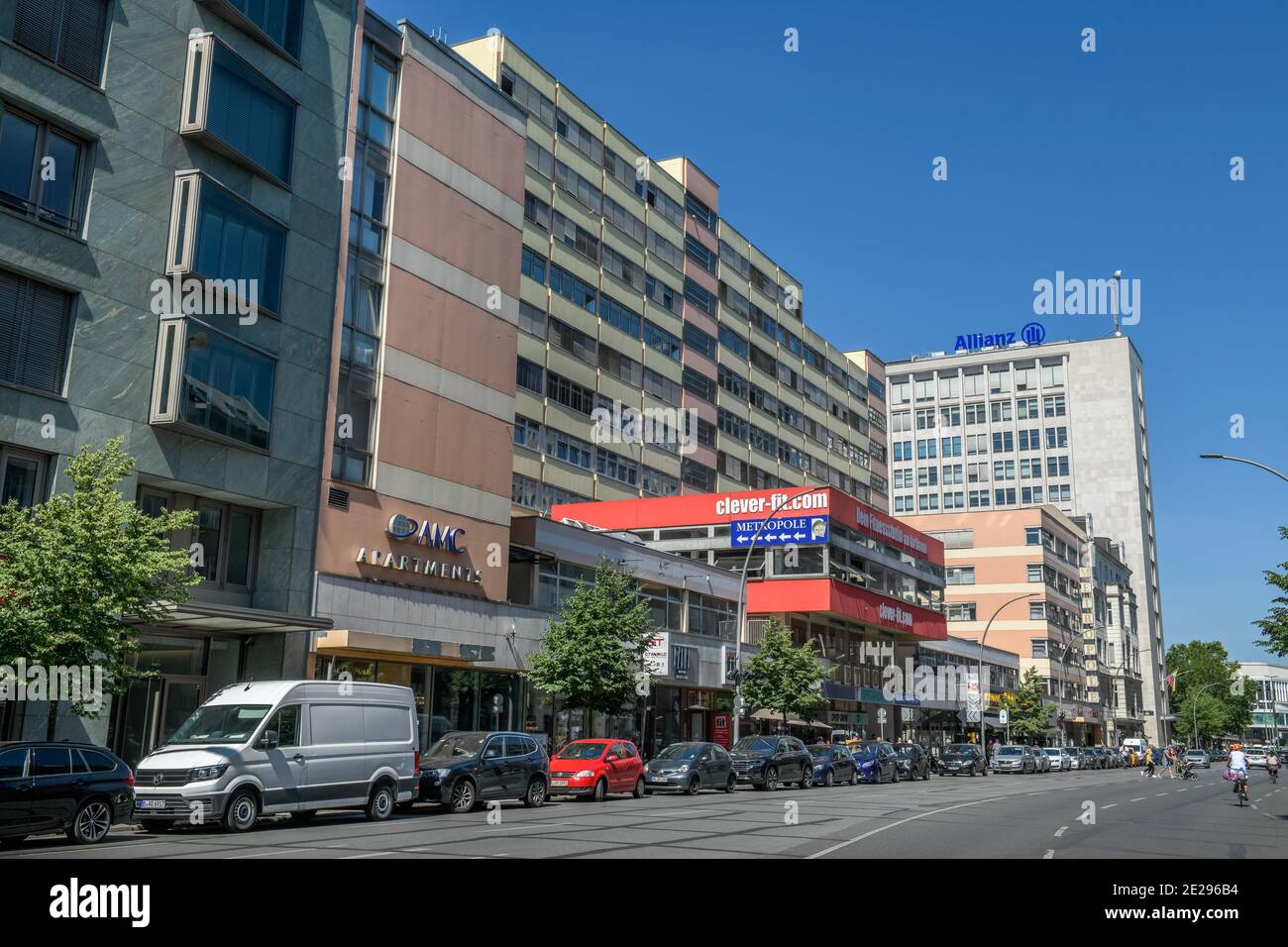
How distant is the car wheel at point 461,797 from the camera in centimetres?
2292

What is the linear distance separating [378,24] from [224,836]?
25027mm

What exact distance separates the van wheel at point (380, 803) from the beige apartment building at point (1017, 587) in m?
84.5

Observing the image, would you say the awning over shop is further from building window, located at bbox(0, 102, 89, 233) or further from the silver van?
building window, located at bbox(0, 102, 89, 233)

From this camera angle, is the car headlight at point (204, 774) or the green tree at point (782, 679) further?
the green tree at point (782, 679)

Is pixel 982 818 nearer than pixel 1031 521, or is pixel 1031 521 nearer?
pixel 982 818

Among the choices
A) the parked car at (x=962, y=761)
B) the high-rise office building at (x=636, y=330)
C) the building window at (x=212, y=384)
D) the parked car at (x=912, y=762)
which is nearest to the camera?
the building window at (x=212, y=384)

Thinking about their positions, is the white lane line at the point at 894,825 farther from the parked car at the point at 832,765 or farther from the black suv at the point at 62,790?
the black suv at the point at 62,790

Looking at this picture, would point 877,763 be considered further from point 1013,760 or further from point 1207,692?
point 1207,692

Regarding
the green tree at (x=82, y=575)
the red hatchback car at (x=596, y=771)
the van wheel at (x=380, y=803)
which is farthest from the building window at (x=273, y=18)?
the red hatchback car at (x=596, y=771)

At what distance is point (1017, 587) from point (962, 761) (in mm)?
49696

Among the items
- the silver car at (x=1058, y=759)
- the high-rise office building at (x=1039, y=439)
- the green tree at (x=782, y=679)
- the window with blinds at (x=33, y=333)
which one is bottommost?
the silver car at (x=1058, y=759)
